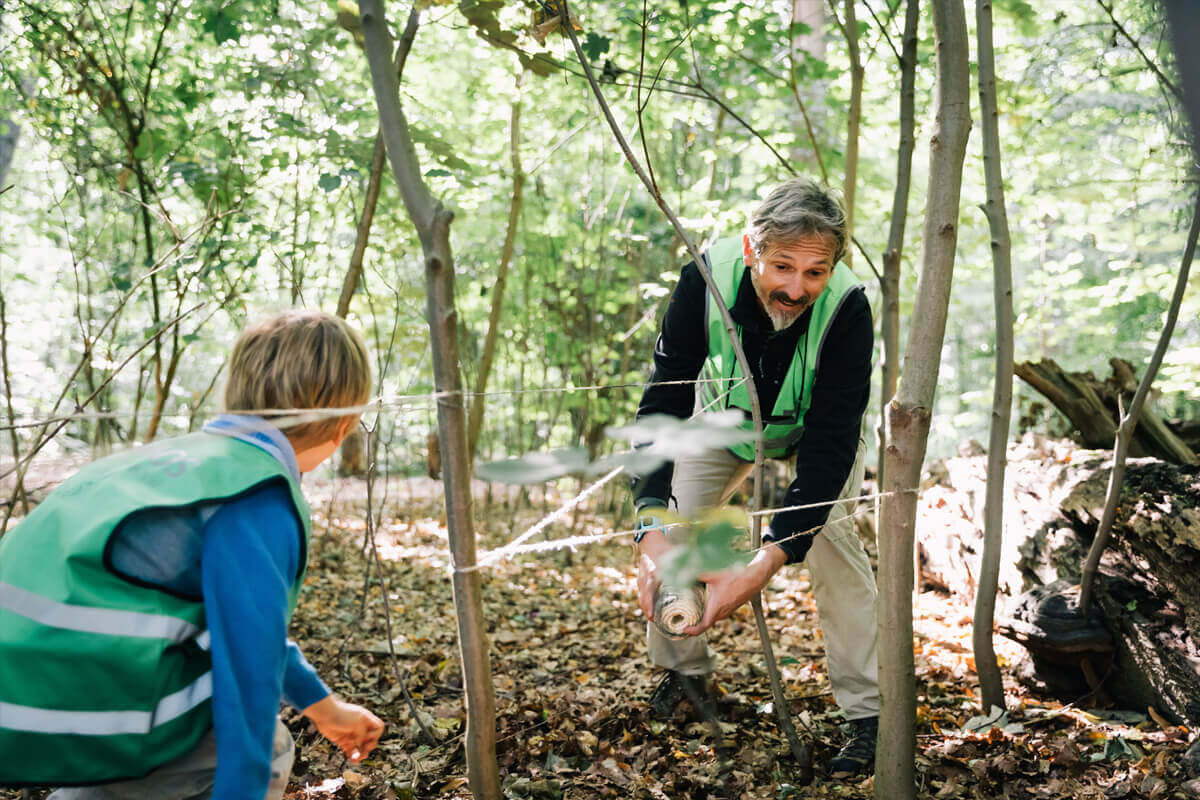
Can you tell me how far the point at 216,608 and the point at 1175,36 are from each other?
1.41 m

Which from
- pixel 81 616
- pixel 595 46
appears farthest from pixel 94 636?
pixel 595 46

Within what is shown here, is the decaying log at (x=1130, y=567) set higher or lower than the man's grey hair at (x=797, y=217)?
lower

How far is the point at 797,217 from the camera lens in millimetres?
2100

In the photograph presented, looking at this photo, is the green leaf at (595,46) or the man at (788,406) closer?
the man at (788,406)

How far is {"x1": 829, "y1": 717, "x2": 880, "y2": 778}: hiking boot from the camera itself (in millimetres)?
2404

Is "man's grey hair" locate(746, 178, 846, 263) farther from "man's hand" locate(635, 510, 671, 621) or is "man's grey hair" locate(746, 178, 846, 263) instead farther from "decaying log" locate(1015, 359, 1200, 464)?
"decaying log" locate(1015, 359, 1200, 464)

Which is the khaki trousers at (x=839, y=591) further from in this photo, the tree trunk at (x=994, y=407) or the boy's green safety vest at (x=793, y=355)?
the tree trunk at (x=994, y=407)

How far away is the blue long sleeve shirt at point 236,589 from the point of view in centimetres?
128

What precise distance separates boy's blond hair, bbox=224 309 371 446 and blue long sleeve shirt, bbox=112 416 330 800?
0.21 m

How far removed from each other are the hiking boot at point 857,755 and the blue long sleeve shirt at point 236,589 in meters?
1.74

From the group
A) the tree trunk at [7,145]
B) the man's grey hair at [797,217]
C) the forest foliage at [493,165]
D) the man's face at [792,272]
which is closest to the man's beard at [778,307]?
the man's face at [792,272]

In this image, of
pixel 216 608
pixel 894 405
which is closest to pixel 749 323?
pixel 894 405

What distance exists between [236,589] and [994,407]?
2.38 metres

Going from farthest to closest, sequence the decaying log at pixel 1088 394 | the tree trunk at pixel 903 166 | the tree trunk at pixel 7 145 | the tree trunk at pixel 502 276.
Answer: the tree trunk at pixel 502 276
the tree trunk at pixel 7 145
the decaying log at pixel 1088 394
the tree trunk at pixel 903 166
